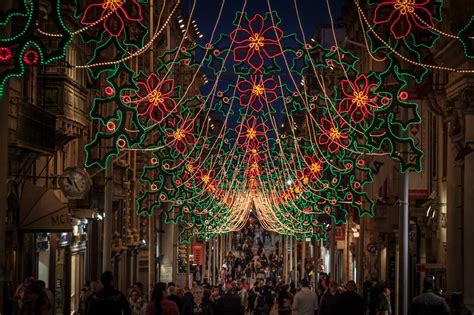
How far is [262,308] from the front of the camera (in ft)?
153

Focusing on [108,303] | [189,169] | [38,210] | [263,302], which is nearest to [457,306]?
[108,303]

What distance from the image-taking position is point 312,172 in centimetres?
4781

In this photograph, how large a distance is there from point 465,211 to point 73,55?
14279 millimetres

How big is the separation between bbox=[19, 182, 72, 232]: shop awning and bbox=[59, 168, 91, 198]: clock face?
2.37 feet

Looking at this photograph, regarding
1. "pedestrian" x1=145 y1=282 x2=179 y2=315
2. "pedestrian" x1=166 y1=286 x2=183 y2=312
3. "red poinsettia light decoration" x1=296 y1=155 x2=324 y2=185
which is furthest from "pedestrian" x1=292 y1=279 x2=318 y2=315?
"red poinsettia light decoration" x1=296 y1=155 x2=324 y2=185

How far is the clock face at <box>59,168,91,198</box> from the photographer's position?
113 ft

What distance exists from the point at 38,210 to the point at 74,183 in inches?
56.3

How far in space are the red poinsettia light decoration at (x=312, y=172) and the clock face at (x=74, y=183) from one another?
12.6m

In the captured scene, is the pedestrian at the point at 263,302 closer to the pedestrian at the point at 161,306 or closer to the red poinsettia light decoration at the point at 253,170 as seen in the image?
the red poinsettia light decoration at the point at 253,170

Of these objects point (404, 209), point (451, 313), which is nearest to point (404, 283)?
point (404, 209)

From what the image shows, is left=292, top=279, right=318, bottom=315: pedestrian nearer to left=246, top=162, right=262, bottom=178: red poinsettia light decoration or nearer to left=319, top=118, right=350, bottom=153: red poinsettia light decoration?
left=319, top=118, right=350, bottom=153: red poinsettia light decoration

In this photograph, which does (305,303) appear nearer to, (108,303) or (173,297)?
(173,297)

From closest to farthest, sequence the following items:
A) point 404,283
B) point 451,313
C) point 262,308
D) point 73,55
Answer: point 451,313, point 404,283, point 73,55, point 262,308

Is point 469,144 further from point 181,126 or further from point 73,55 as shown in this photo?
point 73,55
